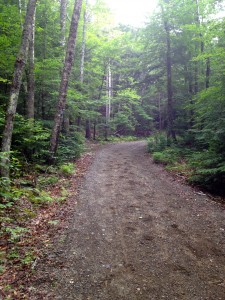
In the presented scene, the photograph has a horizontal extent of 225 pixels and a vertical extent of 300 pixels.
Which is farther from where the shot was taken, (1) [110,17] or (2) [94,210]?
(1) [110,17]

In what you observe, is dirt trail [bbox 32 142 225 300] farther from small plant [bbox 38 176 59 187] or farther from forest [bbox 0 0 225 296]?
forest [bbox 0 0 225 296]

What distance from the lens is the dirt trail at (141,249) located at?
11.5 ft

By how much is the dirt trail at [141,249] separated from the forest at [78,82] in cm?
201

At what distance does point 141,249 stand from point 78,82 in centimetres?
1302

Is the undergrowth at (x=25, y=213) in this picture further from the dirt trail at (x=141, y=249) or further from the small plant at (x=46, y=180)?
the dirt trail at (x=141, y=249)

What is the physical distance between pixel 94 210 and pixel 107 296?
3413mm

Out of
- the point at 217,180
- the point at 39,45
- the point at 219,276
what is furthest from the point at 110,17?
the point at 219,276

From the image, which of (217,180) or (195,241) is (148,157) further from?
(195,241)

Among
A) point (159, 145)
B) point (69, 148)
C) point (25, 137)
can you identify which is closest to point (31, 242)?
point (25, 137)

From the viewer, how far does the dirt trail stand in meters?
3.50

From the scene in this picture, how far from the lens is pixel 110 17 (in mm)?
26984

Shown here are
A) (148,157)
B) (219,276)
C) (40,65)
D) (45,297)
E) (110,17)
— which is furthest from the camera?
(110,17)

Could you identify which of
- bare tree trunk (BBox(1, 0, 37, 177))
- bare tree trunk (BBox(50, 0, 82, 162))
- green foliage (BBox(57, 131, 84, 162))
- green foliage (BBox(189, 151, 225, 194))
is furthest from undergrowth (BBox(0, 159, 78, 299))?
green foliage (BBox(189, 151, 225, 194))

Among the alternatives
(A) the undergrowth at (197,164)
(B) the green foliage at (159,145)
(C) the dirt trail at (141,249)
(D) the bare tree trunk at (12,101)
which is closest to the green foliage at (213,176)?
(A) the undergrowth at (197,164)
